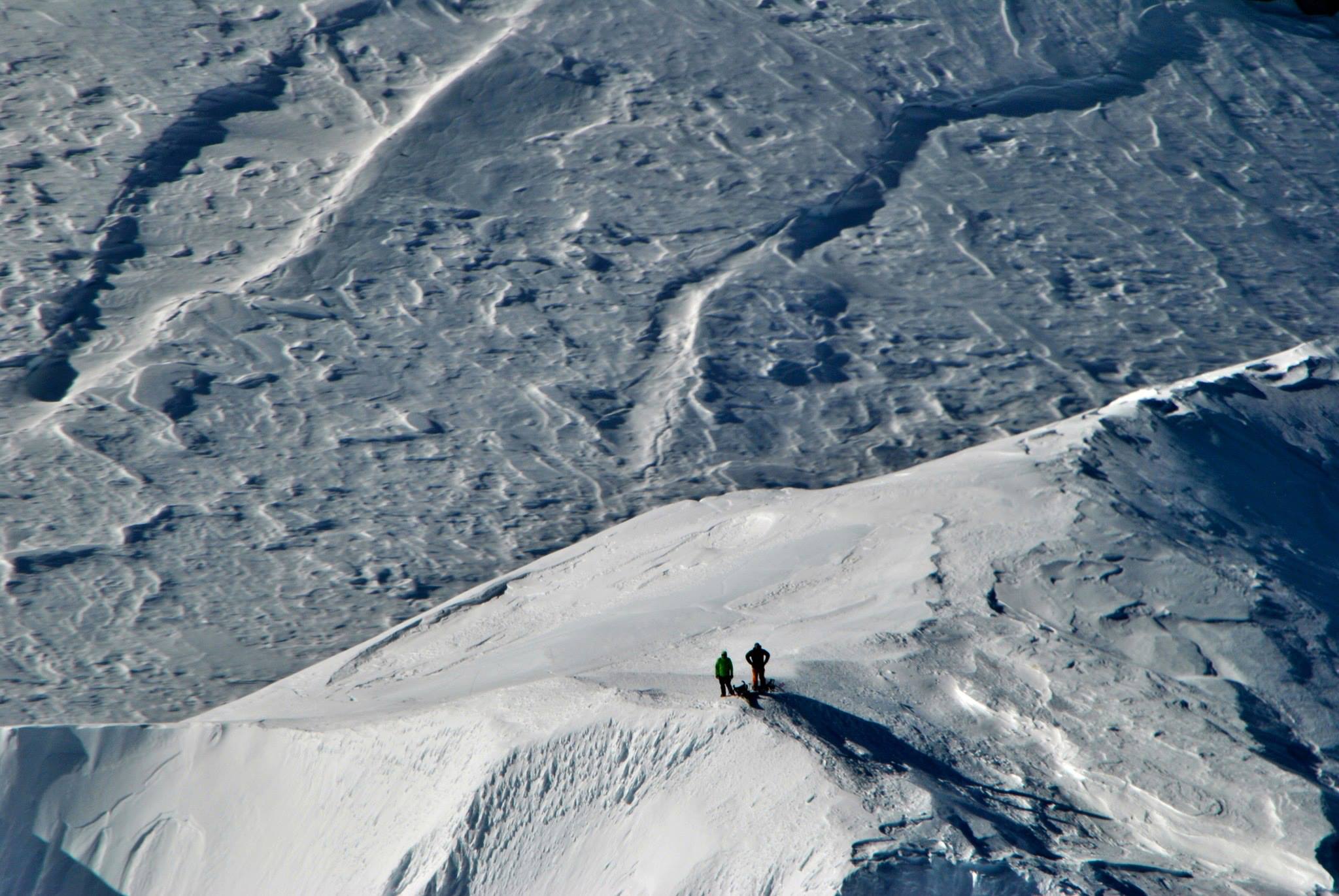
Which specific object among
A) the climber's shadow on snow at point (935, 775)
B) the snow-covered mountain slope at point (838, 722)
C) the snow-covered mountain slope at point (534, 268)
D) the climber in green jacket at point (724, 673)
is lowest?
the snow-covered mountain slope at point (534, 268)

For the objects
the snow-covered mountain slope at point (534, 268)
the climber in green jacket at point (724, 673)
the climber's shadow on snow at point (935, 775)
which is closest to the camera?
the climber's shadow on snow at point (935, 775)

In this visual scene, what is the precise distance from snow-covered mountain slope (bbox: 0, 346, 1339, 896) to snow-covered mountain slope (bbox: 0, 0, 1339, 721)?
0.36 m

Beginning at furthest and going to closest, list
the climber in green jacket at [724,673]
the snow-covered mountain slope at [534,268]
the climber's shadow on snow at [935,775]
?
the snow-covered mountain slope at [534,268], the climber in green jacket at [724,673], the climber's shadow on snow at [935,775]

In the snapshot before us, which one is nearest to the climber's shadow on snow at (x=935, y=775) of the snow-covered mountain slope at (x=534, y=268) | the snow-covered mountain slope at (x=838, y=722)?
the snow-covered mountain slope at (x=838, y=722)

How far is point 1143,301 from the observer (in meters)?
4.35

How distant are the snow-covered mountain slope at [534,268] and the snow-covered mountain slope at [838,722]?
1.20ft

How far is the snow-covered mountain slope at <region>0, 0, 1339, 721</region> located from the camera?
3309mm

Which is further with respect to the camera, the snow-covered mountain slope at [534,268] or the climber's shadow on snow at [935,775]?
the snow-covered mountain slope at [534,268]

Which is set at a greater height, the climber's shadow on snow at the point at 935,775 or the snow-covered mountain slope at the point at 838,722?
the climber's shadow on snow at the point at 935,775

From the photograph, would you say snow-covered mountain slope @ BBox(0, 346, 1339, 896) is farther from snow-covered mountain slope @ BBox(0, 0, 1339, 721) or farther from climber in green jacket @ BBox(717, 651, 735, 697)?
snow-covered mountain slope @ BBox(0, 0, 1339, 721)

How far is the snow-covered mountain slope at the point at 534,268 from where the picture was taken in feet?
10.9

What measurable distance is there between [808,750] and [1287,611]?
1.17 meters

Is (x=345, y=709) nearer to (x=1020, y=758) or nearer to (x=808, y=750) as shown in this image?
(x=808, y=750)

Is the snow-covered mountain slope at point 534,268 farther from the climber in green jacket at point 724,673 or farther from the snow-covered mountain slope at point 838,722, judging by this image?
the climber in green jacket at point 724,673
